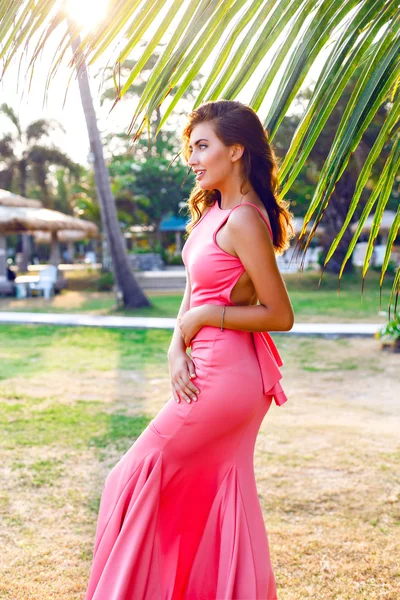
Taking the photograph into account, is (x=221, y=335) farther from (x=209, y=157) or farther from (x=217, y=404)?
(x=209, y=157)

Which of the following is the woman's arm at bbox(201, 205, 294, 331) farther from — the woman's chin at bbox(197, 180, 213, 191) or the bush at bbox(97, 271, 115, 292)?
the bush at bbox(97, 271, 115, 292)

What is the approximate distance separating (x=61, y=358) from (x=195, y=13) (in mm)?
7755

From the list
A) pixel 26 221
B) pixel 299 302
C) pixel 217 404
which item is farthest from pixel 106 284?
pixel 217 404

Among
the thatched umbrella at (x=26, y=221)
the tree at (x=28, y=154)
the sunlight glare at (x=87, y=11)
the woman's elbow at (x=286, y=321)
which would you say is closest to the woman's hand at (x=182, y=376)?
the woman's elbow at (x=286, y=321)

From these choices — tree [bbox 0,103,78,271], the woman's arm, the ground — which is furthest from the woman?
tree [bbox 0,103,78,271]

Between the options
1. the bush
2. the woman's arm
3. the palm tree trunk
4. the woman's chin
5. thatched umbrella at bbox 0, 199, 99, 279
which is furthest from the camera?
the bush

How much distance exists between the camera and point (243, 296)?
78.5 inches

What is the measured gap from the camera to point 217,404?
1.92 meters

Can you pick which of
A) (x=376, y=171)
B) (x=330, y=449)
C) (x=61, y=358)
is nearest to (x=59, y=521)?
(x=330, y=449)

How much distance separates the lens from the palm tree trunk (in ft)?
45.4

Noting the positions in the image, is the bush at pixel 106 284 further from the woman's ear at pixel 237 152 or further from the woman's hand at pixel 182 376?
the woman's ear at pixel 237 152

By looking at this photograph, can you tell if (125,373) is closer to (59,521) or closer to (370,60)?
(59,521)

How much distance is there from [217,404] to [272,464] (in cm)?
272

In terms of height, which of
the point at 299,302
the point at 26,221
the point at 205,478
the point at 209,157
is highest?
the point at 26,221
